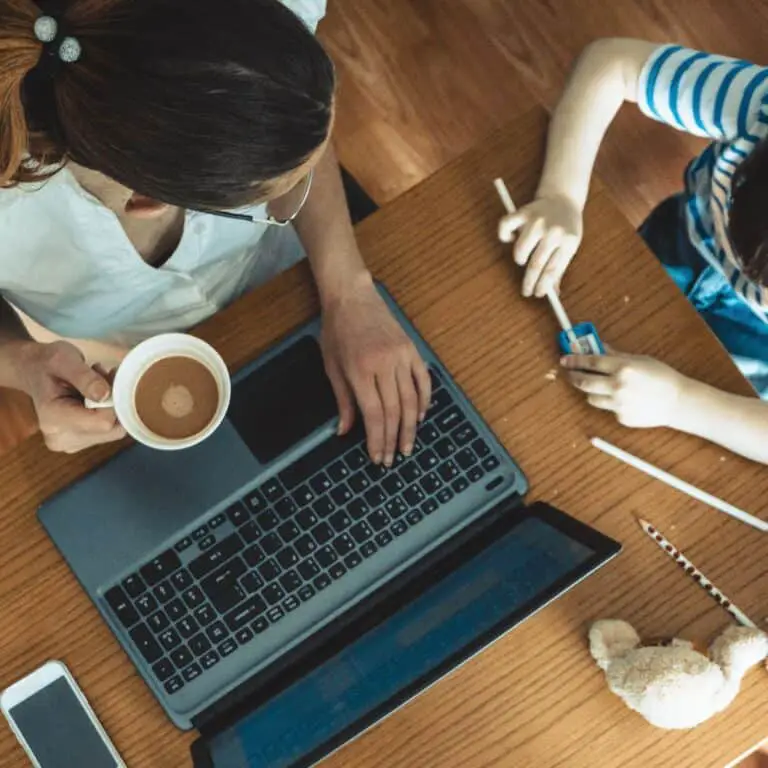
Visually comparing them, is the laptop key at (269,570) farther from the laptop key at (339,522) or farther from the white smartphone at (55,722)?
the white smartphone at (55,722)

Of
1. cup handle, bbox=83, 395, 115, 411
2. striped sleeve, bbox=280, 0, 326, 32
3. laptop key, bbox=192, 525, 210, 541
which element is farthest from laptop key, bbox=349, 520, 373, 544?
striped sleeve, bbox=280, 0, 326, 32

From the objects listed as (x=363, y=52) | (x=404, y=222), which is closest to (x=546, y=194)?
(x=404, y=222)

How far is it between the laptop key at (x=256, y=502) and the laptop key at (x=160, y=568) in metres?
0.07

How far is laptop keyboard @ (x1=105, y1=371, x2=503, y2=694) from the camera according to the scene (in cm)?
72

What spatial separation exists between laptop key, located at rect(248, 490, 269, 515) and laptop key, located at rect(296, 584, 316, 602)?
7 centimetres

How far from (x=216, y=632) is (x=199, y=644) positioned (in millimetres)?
17

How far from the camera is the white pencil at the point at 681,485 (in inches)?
29.2

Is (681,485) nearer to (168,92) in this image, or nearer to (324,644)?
(324,644)

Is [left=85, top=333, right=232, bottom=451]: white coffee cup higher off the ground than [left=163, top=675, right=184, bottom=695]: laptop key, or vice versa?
[left=85, top=333, right=232, bottom=451]: white coffee cup

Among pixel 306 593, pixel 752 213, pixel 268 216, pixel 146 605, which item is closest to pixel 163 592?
pixel 146 605

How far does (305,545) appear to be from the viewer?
74cm

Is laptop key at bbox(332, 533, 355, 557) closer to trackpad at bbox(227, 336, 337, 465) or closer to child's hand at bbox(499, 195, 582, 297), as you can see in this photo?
trackpad at bbox(227, 336, 337, 465)

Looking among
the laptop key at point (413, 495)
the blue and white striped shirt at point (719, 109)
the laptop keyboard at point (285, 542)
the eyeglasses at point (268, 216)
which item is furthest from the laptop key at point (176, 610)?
the blue and white striped shirt at point (719, 109)

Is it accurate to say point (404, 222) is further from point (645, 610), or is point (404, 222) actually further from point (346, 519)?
point (645, 610)
